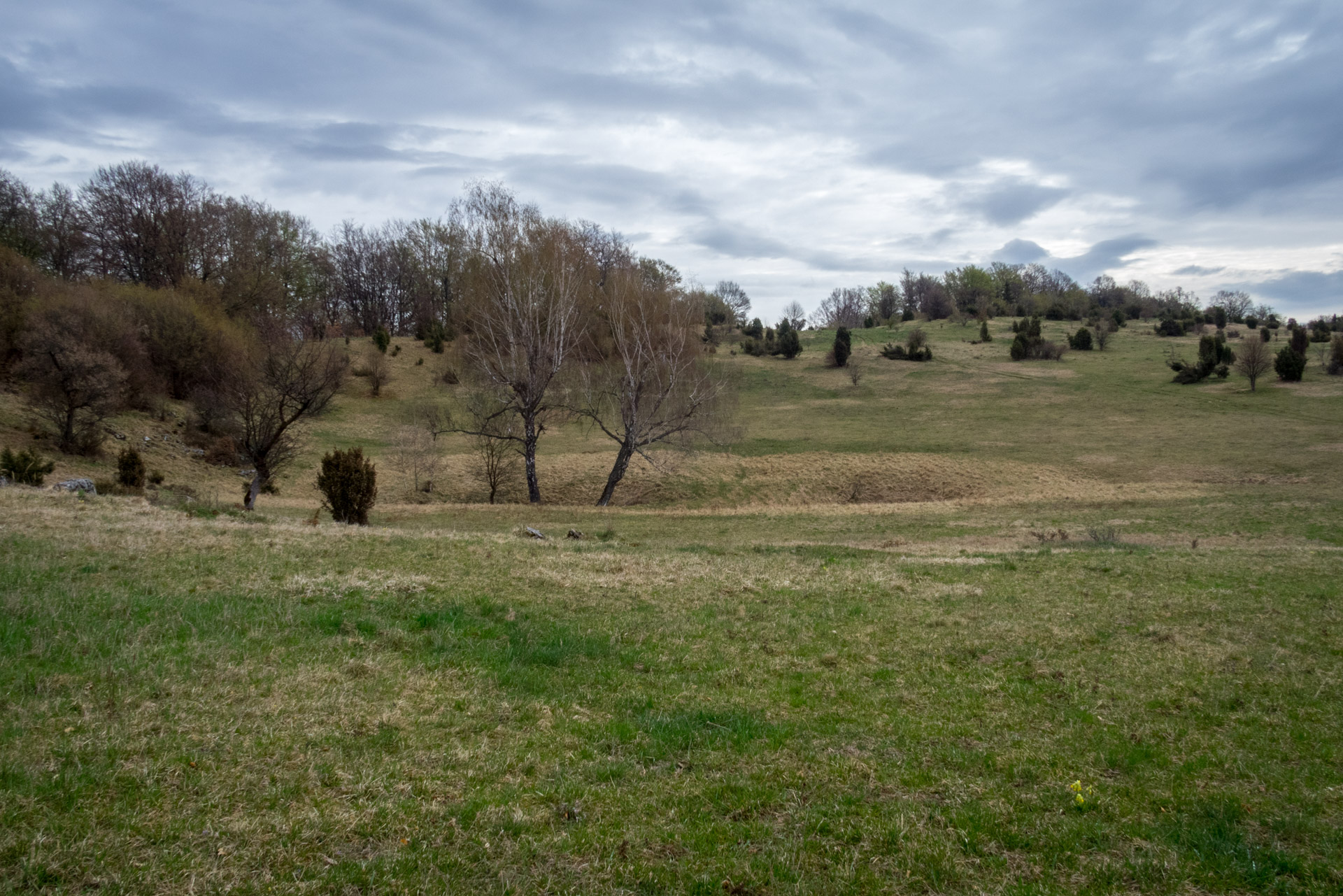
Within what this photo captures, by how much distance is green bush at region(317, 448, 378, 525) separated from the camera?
2056 centimetres

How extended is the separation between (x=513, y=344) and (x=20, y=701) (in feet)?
86.1

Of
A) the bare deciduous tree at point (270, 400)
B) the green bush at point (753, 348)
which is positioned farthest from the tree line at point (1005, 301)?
the bare deciduous tree at point (270, 400)

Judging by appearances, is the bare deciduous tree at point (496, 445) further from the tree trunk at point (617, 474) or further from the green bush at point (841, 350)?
the green bush at point (841, 350)

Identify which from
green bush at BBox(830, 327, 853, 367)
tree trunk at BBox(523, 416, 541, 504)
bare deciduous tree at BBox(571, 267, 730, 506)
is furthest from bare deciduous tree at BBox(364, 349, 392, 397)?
green bush at BBox(830, 327, 853, 367)

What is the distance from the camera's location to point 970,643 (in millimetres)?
8891

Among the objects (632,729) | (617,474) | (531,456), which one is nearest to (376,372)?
(531,456)

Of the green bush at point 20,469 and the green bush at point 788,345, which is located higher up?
the green bush at point 788,345

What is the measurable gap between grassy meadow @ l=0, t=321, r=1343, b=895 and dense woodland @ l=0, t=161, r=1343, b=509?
50.0 feet

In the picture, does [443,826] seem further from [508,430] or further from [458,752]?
[508,430]

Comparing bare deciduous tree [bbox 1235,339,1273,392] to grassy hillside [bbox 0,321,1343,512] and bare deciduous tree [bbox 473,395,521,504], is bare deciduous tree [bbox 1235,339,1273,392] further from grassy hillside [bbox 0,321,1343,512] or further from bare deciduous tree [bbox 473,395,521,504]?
bare deciduous tree [bbox 473,395,521,504]

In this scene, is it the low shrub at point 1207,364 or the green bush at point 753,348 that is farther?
the green bush at point 753,348

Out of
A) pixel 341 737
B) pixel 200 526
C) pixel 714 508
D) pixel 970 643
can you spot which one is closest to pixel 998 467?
pixel 714 508

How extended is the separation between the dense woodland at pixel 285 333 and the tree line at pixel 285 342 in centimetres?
11

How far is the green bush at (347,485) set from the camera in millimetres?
20562
